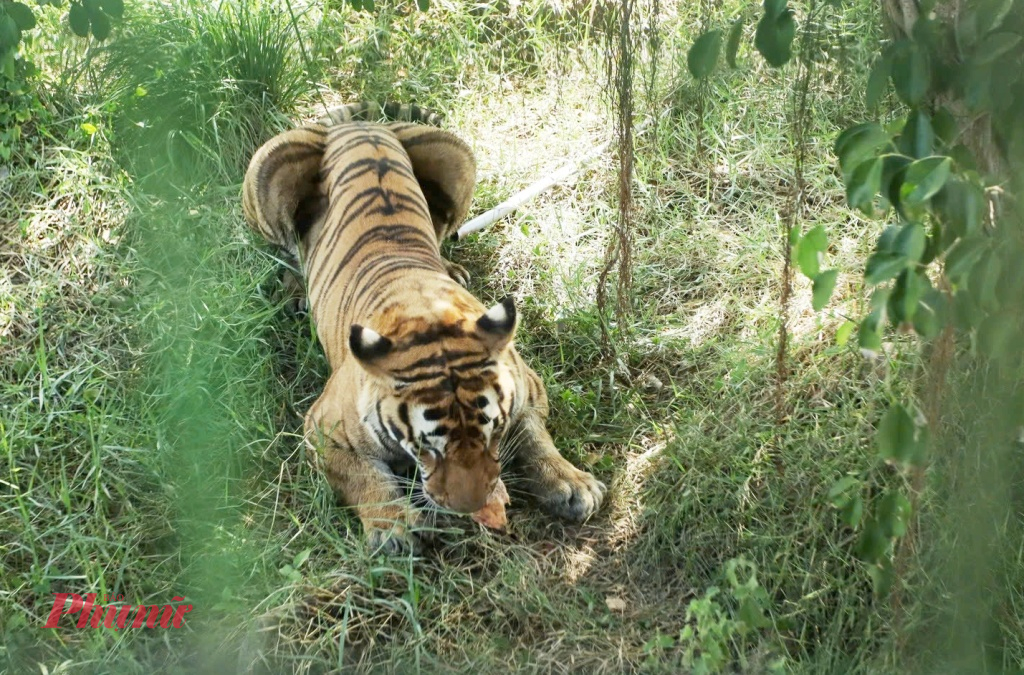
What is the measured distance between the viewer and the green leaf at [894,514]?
2.74 metres

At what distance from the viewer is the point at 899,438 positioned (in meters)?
2.59

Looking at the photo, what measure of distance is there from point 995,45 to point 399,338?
2.15 m

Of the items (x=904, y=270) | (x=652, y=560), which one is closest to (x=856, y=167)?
(x=904, y=270)

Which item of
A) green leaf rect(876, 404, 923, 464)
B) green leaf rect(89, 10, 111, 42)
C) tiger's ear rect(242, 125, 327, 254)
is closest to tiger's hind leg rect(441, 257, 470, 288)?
tiger's ear rect(242, 125, 327, 254)

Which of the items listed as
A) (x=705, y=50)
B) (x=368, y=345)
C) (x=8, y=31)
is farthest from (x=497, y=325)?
(x=8, y=31)

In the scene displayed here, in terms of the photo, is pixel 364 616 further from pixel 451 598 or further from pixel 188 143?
pixel 188 143

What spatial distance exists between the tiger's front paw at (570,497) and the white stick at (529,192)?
1.69m

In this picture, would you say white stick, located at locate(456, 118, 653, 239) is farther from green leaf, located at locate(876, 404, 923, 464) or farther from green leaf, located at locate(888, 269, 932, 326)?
green leaf, located at locate(888, 269, 932, 326)

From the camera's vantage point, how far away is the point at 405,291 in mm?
4285

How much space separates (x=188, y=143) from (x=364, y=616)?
2837mm

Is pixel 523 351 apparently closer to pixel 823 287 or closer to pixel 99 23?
pixel 99 23

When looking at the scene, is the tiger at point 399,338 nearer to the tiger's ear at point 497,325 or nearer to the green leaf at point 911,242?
the tiger's ear at point 497,325

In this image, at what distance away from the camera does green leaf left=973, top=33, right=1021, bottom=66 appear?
99.7 inches

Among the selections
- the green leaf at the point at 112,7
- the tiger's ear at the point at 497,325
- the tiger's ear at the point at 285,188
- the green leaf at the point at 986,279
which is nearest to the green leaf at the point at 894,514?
the green leaf at the point at 986,279
